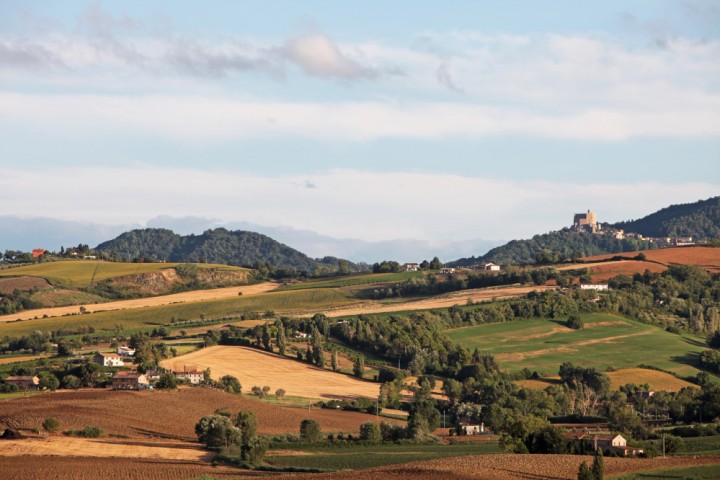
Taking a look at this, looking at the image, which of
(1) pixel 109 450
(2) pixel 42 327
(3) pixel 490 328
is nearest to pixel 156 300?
(2) pixel 42 327

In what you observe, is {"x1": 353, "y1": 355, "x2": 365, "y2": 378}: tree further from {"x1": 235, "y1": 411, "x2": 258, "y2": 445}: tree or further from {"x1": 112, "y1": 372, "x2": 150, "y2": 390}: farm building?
{"x1": 235, "y1": 411, "x2": 258, "y2": 445}: tree

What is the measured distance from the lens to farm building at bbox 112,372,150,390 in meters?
121

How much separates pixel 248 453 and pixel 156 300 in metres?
118

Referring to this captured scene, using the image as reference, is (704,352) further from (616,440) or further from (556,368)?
(616,440)

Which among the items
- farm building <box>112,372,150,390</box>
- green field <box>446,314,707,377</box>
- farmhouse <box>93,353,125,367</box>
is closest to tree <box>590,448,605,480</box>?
farm building <box>112,372,150,390</box>

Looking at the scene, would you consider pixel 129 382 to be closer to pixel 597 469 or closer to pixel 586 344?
pixel 586 344

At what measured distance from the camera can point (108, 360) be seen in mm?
132500

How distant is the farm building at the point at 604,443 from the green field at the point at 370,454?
598 cm

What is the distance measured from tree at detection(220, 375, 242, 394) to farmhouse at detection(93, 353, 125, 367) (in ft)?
41.7

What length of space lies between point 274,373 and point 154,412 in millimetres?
31942

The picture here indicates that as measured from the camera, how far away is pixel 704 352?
482 ft

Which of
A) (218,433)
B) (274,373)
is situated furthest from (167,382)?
(218,433)

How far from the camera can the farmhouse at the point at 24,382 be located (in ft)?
395

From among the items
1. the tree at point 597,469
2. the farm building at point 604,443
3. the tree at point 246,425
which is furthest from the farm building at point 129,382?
the tree at point 597,469
